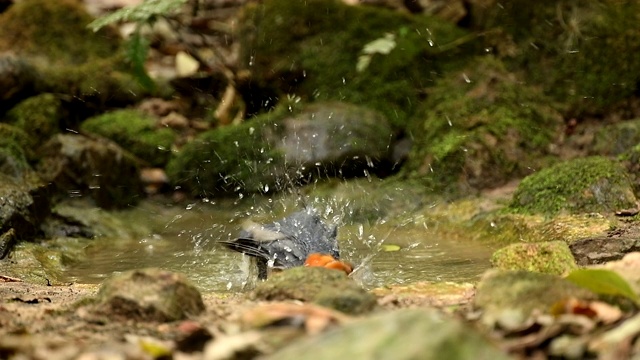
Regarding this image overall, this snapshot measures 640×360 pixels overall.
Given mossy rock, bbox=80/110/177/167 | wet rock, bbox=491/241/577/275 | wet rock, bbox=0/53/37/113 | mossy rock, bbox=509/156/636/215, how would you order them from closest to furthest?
wet rock, bbox=491/241/577/275 < mossy rock, bbox=509/156/636/215 < wet rock, bbox=0/53/37/113 < mossy rock, bbox=80/110/177/167

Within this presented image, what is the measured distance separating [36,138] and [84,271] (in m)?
2.96

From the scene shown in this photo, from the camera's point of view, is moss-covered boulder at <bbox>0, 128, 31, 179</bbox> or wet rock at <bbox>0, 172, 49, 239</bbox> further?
moss-covered boulder at <bbox>0, 128, 31, 179</bbox>

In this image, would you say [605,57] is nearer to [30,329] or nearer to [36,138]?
[36,138]

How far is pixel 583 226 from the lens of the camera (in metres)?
4.73

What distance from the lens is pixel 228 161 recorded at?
7355 mm

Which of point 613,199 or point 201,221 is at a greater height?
point 613,199

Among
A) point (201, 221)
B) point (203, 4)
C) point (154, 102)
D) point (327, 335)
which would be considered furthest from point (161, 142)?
point (327, 335)

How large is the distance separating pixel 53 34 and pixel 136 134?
3.04m

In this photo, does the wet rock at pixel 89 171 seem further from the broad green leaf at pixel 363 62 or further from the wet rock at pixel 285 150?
the broad green leaf at pixel 363 62

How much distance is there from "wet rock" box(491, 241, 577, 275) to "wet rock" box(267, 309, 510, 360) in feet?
6.90

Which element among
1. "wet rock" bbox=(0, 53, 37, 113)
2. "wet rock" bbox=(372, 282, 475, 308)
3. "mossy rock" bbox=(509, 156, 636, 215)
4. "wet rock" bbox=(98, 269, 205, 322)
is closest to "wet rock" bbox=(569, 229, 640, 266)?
"wet rock" bbox=(372, 282, 475, 308)

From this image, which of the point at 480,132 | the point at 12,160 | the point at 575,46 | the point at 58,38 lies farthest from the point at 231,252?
the point at 58,38

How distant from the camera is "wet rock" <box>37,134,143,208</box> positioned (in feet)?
22.2

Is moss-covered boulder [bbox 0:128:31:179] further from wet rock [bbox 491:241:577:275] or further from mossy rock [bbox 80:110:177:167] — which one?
wet rock [bbox 491:241:577:275]
